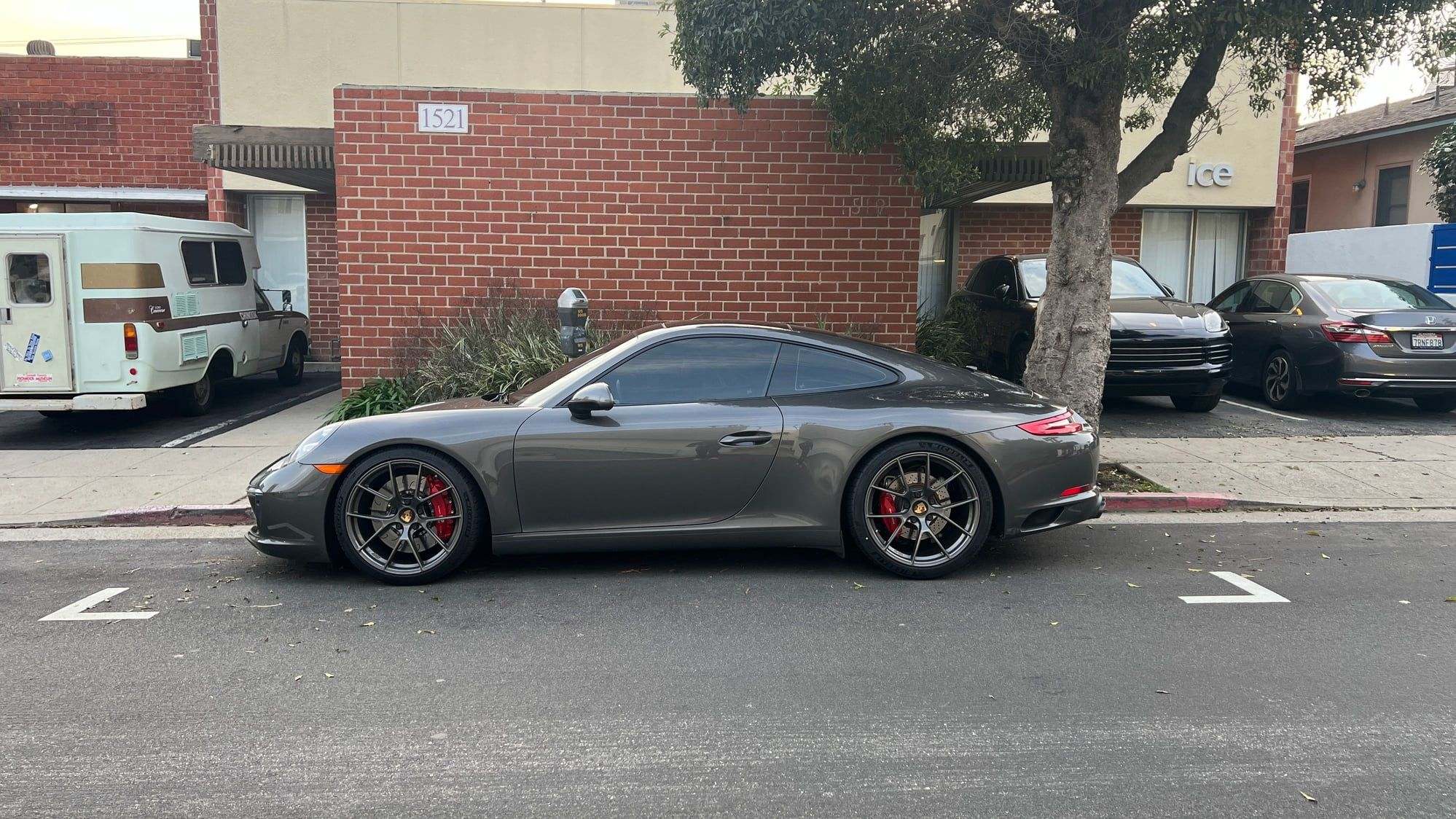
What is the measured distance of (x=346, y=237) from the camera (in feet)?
34.9

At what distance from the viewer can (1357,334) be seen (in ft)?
36.3

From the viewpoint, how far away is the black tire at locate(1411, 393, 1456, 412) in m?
11.6

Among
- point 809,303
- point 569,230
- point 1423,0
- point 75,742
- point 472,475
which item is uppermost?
point 1423,0

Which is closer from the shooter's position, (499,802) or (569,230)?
(499,802)

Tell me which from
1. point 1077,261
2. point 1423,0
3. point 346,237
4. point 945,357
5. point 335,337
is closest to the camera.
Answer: point 1423,0

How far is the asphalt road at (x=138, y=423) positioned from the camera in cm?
1025

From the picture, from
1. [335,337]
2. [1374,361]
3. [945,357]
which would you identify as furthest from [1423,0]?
[335,337]

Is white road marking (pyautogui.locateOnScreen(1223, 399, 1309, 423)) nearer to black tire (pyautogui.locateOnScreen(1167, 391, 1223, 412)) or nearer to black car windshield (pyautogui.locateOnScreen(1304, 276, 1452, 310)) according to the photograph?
black tire (pyautogui.locateOnScreen(1167, 391, 1223, 412))

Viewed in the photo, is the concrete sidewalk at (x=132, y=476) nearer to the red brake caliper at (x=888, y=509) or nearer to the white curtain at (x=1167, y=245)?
the red brake caliper at (x=888, y=509)

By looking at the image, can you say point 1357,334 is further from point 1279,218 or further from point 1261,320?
point 1279,218

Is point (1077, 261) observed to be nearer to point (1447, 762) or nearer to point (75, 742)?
point (1447, 762)

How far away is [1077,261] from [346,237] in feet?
22.5

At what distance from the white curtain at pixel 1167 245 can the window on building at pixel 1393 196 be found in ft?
19.6

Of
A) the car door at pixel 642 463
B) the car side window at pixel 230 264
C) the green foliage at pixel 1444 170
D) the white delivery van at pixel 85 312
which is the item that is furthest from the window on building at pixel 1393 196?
the white delivery van at pixel 85 312
